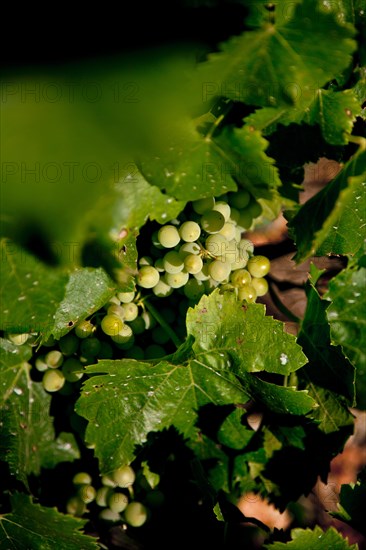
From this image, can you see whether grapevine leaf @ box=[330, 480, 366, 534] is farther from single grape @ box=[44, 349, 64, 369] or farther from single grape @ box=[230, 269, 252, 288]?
single grape @ box=[44, 349, 64, 369]

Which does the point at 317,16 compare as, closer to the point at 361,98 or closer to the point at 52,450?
the point at 361,98

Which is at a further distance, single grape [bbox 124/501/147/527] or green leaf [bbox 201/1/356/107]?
single grape [bbox 124/501/147/527]

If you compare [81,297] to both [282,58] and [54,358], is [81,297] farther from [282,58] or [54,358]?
[282,58]

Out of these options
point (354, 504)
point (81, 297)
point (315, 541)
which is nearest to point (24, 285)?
point (81, 297)

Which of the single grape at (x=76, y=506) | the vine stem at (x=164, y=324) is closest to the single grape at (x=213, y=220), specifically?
the vine stem at (x=164, y=324)

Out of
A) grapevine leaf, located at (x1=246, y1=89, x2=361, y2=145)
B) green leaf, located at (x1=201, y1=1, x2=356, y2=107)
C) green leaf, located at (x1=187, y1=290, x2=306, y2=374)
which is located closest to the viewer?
green leaf, located at (x1=201, y1=1, x2=356, y2=107)

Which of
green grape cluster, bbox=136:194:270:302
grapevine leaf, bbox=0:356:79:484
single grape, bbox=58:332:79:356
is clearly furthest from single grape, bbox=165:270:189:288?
grapevine leaf, bbox=0:356:79:484

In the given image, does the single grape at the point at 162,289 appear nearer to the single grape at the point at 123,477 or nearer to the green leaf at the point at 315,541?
the single grape at the point at 123,477
